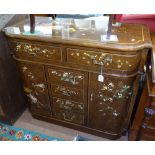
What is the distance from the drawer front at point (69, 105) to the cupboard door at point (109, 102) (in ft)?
0.26

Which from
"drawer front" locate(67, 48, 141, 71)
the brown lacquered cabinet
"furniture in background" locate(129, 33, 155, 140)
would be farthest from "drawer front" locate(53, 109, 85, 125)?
"drawer front" locate(67, 48, 141, 71)

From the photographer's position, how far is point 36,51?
1286mm

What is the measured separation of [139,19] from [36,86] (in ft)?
3.37

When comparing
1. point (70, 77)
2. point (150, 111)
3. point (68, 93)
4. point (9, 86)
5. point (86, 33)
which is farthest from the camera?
point (9, 86)

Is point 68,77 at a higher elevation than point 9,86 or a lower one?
higher

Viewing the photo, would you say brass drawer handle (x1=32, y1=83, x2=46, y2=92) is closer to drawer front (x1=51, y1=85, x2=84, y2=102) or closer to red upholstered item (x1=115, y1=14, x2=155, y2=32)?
drawer front (x1=51, y1=85, x2=84, y2=102)

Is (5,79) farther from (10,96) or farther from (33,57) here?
(33,57)

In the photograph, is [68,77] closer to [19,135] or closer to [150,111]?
[150,111]

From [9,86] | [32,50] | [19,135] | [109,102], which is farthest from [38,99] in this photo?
[109,102]

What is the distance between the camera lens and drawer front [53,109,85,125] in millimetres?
1579

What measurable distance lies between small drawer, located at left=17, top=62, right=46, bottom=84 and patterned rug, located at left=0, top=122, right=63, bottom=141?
1.70ft

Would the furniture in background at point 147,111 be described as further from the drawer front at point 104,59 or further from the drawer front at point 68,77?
the drawer front at point 68,77

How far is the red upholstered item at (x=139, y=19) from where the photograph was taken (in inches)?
54.4
